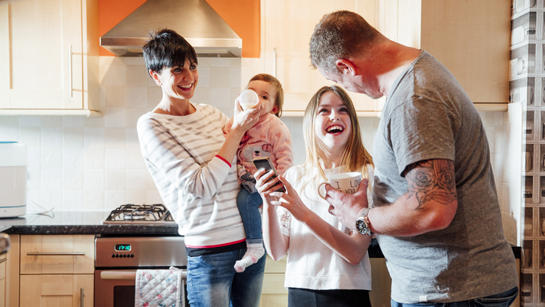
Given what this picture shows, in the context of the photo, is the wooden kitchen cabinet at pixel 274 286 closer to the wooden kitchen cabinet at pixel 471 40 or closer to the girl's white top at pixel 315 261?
the girl's white top at pixel 315 261

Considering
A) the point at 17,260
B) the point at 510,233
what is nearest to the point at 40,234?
the point at 17,260

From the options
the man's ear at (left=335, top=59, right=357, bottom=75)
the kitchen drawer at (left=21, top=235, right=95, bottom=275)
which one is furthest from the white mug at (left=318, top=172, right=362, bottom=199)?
the kitchen drawer at (left=21, top=235, right=95, bottom=275)

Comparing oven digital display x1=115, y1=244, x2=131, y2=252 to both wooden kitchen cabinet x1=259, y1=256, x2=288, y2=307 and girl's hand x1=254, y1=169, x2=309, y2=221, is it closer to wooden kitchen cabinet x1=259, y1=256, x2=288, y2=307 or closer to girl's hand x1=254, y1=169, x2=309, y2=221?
wooden kitchen cabinet x1=259, y1=256, x2=288, y2=307

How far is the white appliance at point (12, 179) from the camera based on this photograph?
2.61 metres

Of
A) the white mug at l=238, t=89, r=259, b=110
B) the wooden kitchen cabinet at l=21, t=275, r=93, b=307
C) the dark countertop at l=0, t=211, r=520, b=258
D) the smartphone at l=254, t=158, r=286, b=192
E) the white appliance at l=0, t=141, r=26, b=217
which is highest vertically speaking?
the white mug at l=238, t=89, r=259, b=110

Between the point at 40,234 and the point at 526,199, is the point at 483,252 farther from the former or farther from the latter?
the point at 40,234

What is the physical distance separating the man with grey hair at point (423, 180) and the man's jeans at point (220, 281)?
1.98 ft

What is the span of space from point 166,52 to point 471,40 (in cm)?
136

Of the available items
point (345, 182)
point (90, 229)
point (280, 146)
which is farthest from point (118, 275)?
point (345, 182)

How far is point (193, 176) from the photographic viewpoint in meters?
1.66

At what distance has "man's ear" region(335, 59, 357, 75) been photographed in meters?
1.24

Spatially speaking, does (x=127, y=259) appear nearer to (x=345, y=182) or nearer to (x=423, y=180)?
(x=345, y=182)

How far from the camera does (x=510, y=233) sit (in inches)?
91.4

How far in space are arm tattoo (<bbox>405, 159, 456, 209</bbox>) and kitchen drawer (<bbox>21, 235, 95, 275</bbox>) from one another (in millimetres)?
1764
